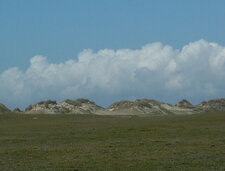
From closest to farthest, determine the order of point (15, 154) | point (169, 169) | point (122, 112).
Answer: point (169, 169) → point (15, 154) → point (122, 112)

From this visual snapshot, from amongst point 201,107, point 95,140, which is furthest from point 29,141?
point 201,107

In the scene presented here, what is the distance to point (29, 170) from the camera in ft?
87.0

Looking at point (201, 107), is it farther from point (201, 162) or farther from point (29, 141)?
point (201, 162)

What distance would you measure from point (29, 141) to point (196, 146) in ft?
51.0

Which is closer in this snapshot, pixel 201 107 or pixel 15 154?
pixel 15 154

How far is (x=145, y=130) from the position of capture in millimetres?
53188

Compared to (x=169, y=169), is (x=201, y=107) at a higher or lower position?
higher

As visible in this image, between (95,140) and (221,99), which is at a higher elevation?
(221,99)

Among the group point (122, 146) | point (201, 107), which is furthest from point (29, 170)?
point (201, 107)

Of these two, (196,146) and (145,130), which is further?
(145,130)

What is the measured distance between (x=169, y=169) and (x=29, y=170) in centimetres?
674

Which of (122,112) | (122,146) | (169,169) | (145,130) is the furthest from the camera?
(122,112)

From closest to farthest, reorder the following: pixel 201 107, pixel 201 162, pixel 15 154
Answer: pixel 201 162 < pixel 15 154 < pixel 201 107

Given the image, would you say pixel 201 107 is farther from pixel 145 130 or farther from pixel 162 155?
pixel 162 155
